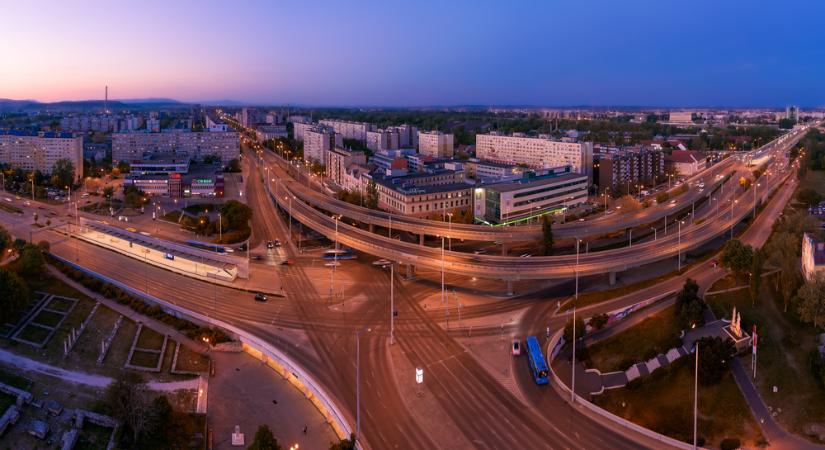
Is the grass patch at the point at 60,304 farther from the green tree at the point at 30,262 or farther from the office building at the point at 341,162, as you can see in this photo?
the office building at the point at 341,162

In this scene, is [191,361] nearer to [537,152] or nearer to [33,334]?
[33,334]

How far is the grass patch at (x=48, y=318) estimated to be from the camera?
18731 mm

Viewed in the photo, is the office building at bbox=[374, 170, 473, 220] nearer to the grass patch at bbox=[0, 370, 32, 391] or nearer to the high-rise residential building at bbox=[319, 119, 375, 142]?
the grass patch at bbox=[0, 370, 32, 391]

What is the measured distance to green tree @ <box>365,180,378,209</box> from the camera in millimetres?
35438

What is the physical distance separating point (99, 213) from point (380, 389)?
99.2ft

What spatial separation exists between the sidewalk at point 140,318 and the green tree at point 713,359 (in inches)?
545

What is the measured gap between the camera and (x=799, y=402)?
14164 mm

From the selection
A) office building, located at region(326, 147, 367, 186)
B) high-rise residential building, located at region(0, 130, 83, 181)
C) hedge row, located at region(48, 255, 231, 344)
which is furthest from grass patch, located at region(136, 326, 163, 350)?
high-rise residential building, located at region(0, 130, 83, 181)

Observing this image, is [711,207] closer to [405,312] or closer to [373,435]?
[405,312]

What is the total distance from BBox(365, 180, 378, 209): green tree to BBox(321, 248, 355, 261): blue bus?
702 centimetres

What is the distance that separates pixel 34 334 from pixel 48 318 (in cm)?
121

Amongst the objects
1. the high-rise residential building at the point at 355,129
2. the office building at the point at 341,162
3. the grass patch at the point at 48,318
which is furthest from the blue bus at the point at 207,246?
the high-rise residential building at the point at 355,129

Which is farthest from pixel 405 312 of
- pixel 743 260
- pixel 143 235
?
pixel 143 235

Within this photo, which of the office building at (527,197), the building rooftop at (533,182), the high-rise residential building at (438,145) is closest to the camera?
the office building at (527,197)
